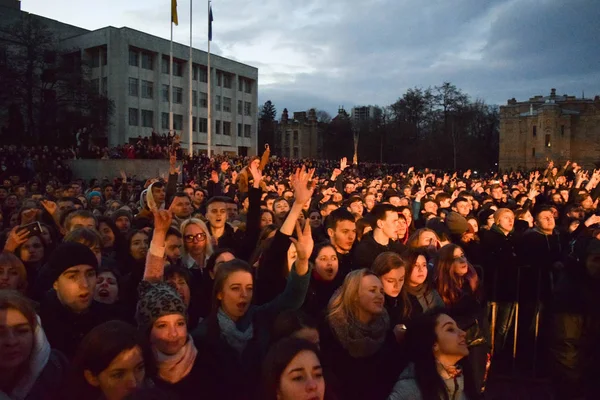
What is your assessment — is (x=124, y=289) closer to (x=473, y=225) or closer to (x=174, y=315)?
(x=174, y=315)

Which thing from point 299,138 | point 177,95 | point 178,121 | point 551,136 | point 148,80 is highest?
point 148,80

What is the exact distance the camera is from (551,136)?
65750 mm

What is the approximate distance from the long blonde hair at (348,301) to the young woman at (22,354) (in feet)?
5.66

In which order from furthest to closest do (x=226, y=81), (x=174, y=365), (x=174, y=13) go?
(x=226, y=81) → (x=174, y=13) → (x=174, y=365)

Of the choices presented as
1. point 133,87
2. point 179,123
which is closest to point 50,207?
point 133,87

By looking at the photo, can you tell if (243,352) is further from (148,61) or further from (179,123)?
(179,123)

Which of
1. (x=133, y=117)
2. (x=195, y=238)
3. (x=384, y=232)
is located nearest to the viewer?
(x=195, y=238)

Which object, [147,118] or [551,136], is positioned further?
[551,136]

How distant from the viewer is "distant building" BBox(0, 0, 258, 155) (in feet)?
189

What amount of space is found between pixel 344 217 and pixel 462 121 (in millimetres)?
61181

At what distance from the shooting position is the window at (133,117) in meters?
59.6

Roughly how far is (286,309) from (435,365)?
39.1 inches

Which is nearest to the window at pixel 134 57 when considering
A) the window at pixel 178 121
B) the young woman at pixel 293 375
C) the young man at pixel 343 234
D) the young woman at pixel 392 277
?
the window at pixel 178 121

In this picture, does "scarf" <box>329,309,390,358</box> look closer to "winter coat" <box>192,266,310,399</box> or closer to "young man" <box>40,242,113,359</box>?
"winter coat" <box>192,266,310,399</box>
